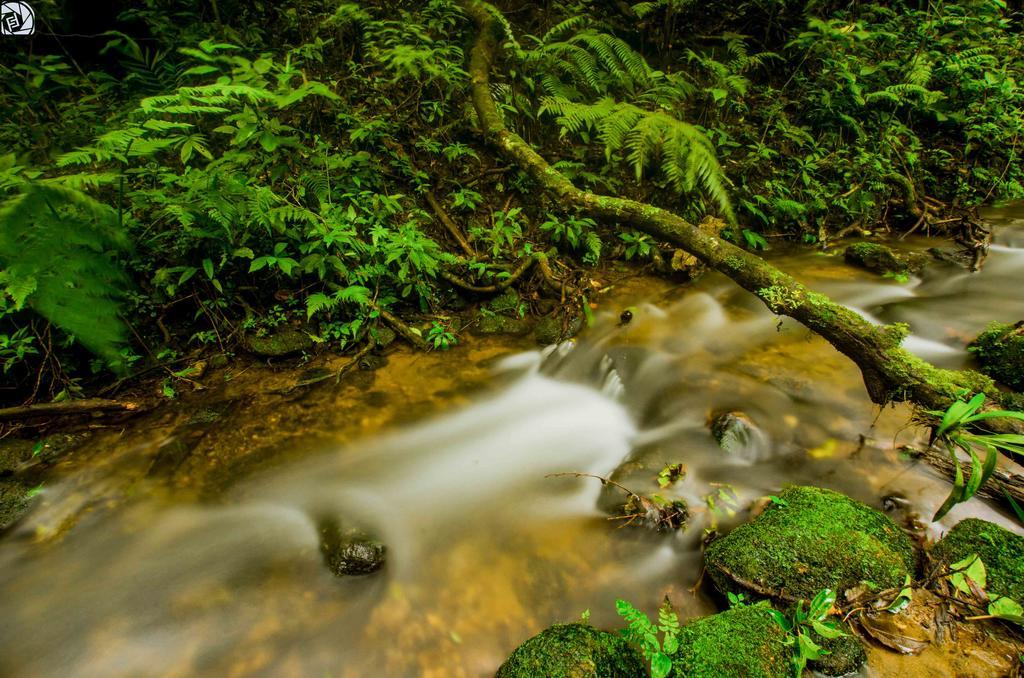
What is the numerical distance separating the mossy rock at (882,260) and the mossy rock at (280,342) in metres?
5.88

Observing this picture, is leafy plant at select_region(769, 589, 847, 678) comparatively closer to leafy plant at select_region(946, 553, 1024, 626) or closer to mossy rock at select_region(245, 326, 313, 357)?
leafy plant at select_region(946, 553, 1024, 626)

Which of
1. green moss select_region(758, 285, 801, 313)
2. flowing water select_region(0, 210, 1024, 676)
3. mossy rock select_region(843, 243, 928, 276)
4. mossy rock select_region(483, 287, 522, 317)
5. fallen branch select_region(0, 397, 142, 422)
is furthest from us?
mossy rock select_region(843, 243, 928, 276)

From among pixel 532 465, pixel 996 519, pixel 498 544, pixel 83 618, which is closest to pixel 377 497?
pixel 498 544

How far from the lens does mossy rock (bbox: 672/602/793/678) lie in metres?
1.60

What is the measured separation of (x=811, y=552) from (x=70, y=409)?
4.54 meters

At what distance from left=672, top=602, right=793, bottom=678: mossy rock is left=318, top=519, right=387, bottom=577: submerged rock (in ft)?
5.23

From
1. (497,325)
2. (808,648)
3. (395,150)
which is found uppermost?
(395,150)

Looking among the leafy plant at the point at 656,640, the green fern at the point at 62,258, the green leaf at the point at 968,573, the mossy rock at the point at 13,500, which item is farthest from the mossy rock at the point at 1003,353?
the mossy rock at the point at 13,500

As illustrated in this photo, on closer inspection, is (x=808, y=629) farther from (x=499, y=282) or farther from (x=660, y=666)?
(x=499, y=282)

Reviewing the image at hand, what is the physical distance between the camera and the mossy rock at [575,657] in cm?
165

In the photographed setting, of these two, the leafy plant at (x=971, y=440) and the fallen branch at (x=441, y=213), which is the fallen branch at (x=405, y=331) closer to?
the fallen branch at (x=441, y=213)

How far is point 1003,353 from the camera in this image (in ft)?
10.9

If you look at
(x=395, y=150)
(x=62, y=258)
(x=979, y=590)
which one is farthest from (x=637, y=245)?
(x=62, y=258)

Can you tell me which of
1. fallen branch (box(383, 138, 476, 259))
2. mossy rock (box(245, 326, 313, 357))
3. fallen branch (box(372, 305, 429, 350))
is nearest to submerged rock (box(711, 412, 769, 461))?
fallen branch (box(372, 305, 429, 350))
